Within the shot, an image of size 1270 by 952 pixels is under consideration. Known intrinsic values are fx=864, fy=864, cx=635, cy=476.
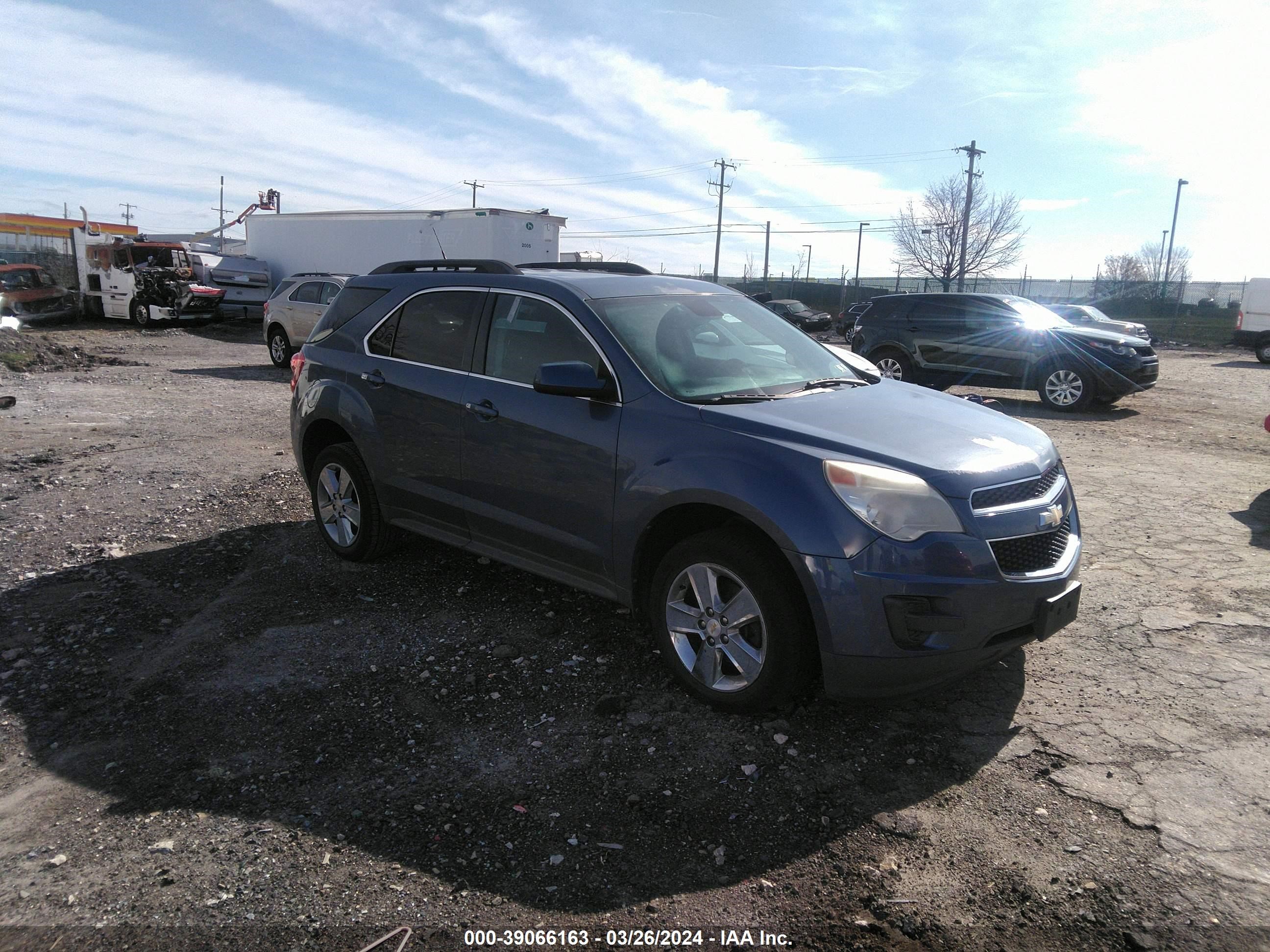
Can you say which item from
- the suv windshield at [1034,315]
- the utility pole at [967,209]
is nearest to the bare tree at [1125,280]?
the utility pole at [967,209]

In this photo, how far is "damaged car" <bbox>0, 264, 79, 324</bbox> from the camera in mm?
23541

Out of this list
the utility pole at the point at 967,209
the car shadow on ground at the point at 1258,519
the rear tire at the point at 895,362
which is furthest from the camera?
the utility pole at the point at 967,209

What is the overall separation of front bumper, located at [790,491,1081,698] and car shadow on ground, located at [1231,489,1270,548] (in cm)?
375

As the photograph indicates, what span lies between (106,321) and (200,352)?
9.73 metres

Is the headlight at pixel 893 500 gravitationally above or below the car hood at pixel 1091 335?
below

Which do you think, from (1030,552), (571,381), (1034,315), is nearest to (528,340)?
(571,381)

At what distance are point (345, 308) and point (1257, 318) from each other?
27825mm

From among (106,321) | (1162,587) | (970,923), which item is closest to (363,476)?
(970,923)

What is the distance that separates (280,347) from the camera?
657 inches

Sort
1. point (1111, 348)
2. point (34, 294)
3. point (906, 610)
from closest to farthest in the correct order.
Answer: point (906, 610) → point (1111, 348) → point (34, 294)

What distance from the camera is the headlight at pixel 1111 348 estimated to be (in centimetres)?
1241

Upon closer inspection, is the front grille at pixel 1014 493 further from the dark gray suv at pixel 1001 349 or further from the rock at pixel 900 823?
the dark gray suv at pixel 1001 349

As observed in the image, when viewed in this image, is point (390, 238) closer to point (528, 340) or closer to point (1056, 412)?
point (1056, 412)

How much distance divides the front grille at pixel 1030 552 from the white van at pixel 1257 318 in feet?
86.7
